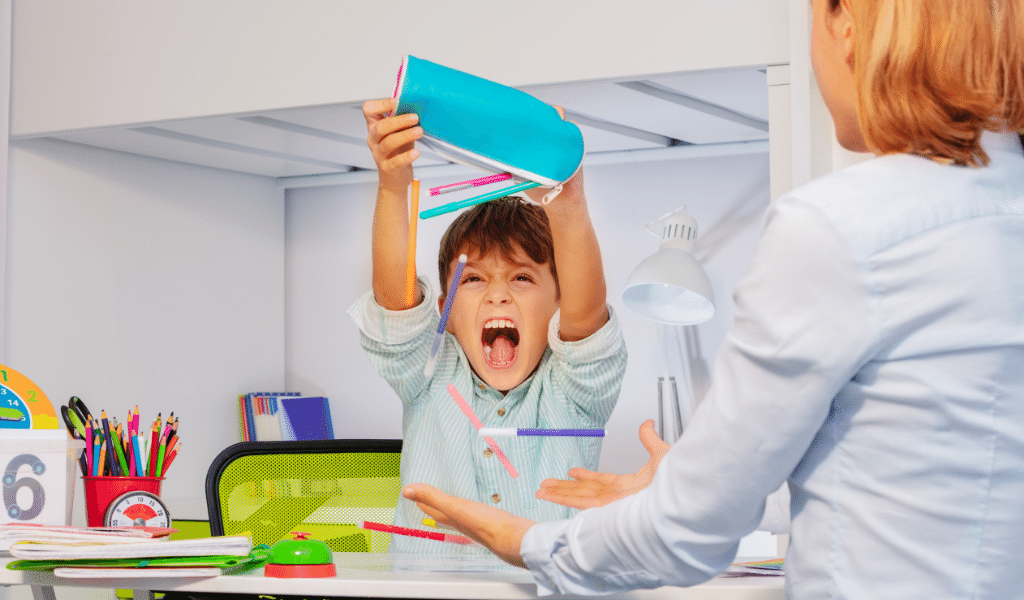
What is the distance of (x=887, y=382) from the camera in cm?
54

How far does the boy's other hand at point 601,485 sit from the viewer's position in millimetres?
893

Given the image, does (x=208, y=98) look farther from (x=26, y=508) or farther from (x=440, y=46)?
→ (x=26, y=508)

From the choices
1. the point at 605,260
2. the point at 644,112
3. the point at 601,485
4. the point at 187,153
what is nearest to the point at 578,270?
the point at 601,485

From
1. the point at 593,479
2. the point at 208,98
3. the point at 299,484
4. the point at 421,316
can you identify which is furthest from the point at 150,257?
the point at 593,479

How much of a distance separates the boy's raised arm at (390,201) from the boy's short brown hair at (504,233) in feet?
0.44

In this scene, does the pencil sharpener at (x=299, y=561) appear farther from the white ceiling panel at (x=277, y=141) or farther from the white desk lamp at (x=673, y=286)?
the white ceiling panel at (x=277, y=141)

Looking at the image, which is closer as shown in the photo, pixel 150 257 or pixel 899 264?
pixel 899 264

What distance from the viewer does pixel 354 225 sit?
237 centimetres

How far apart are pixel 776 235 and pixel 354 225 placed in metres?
1.92

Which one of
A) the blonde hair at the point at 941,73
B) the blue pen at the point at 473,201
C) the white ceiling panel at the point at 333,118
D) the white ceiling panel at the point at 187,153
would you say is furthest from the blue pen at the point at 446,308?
the white ceiling panel at the point at 187,153

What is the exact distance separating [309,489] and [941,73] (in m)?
1.18

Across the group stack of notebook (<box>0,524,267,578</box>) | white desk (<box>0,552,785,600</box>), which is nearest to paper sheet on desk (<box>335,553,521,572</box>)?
white desk (<box>0,552,785,600</box>)

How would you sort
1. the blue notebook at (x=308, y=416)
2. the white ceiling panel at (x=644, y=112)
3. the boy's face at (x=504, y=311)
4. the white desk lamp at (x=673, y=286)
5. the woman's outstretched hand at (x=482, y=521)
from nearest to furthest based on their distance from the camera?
the woman's outstretched hand at (x=482, y=521)
the boy's face at (x=504, y=311)
the white ceiling panel at (x=644, y=112)
the white desk lamp at (x=673, y=286)
the blue notebook at (x=308, y=416)

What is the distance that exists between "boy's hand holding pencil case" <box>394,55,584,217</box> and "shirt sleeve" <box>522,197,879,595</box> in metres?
0.45
